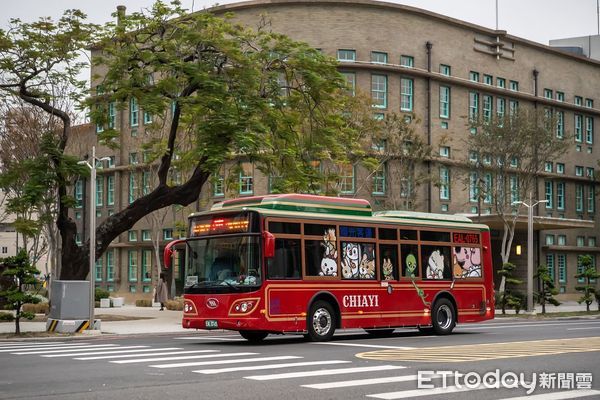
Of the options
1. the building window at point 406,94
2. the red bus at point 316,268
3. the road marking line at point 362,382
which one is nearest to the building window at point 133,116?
the building window at point 406,94

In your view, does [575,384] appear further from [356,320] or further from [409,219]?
[409,219]

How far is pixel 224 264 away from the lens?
2103cm

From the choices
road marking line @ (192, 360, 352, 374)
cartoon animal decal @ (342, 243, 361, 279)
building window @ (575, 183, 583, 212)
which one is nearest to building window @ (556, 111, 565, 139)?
building window @ (575, 183, 583, 212)

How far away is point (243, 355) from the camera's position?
693 inches

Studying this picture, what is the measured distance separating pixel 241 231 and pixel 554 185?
162ft

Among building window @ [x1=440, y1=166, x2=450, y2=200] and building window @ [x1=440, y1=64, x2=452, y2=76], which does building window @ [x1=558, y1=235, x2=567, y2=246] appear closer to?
building window @ [x1=440, y1=166, x2=450, y2=200]

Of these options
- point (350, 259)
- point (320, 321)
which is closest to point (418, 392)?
point (320, 321)

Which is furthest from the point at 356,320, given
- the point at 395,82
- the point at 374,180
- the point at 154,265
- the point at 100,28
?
the point at 154,265

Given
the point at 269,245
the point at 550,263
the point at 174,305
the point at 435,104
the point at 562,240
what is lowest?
the point at 174,305

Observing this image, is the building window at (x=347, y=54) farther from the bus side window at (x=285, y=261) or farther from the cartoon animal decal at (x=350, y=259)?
the bus side window at (x=285, y=261)

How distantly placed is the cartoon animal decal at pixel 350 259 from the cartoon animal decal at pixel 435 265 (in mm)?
2853

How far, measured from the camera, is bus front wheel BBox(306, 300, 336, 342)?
70.6ft

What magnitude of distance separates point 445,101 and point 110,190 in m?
24.1

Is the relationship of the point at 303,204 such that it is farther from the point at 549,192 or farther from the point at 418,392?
the point at 549,192
